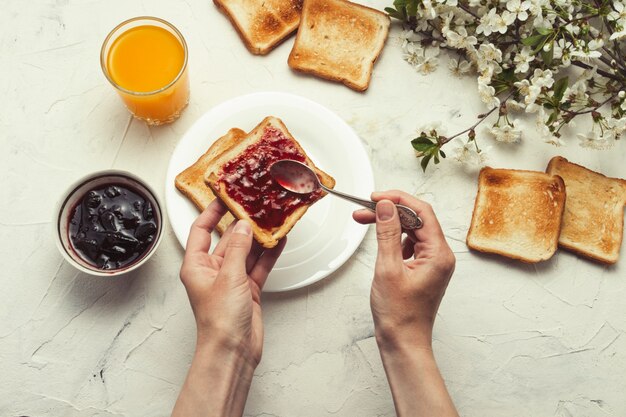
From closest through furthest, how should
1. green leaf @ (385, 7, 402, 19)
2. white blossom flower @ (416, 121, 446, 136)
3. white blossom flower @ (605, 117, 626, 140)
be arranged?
white blossom flower @ (605, 117, 626, 140) < white blossom flower @ (416, 121, 446, 136) < green leaf @ (385, 7, 402, 19)

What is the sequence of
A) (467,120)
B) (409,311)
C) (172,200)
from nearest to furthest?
(409,311), (172,200), (467,120)

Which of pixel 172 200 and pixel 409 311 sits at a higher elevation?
pixel 409 311

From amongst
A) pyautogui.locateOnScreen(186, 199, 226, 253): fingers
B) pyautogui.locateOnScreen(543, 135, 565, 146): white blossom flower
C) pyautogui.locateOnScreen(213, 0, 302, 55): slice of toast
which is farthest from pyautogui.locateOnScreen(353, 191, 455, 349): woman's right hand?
pyautogui.locateOnScreen(213, 0, 302, 55): slice of toast

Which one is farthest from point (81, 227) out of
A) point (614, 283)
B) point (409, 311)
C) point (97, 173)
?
point (614, 283)

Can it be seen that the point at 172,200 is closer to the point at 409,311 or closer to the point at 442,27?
the point at 409,311

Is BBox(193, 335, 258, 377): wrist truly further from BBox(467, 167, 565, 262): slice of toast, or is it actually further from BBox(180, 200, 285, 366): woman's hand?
BBox(467, 167, 565, 262): slice of toast

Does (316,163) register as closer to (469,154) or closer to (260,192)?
(260,192)
